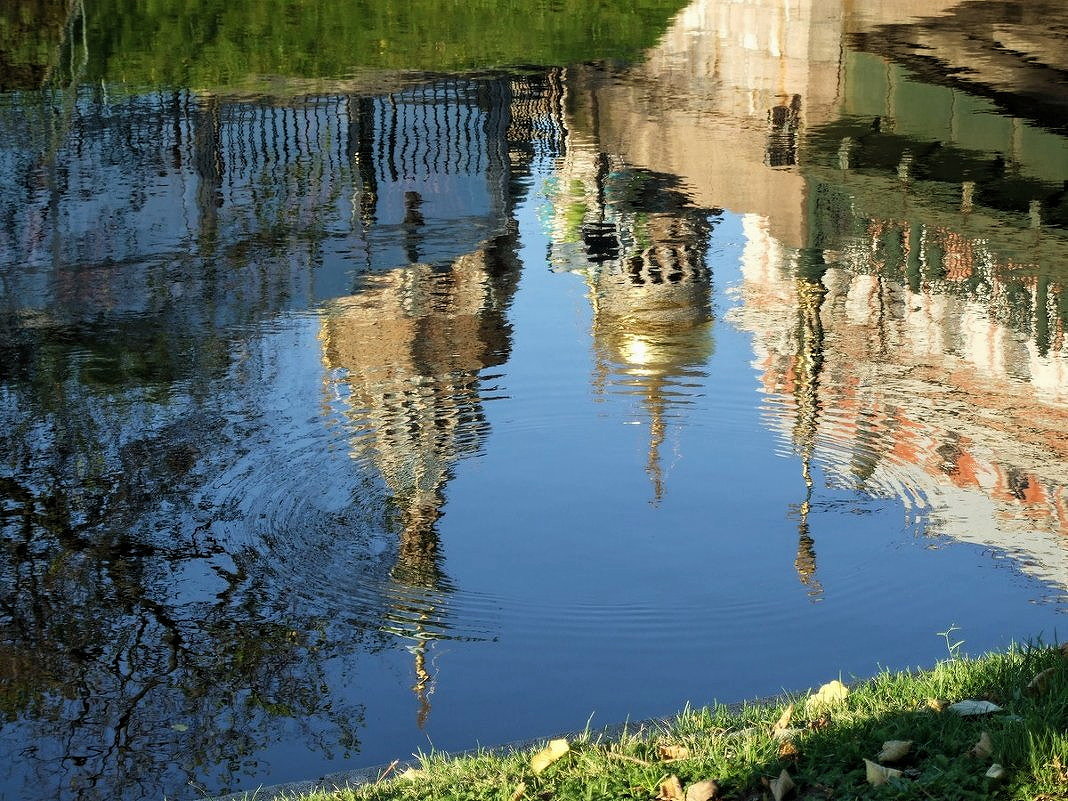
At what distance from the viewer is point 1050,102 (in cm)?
A: 1695

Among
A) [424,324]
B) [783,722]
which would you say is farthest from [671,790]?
[424,324]

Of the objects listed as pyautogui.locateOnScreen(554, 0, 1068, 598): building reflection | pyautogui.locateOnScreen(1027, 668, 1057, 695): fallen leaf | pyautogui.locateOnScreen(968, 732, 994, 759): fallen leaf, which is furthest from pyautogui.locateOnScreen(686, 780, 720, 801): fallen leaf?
pyautogui.locateOnScreen(554, 0, 1068, 598): building reflection

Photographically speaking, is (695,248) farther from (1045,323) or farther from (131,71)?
(131,71)

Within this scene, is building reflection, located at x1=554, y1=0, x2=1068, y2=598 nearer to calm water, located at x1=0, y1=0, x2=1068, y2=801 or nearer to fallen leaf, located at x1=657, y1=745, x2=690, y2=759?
calm water, located at x1=0, y1=0, x2=1068, y2=801

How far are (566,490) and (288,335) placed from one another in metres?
3.07

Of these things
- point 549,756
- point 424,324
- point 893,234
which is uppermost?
point 893,234

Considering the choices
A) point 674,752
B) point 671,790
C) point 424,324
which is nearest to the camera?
point 671,790

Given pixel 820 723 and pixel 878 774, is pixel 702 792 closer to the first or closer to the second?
pixel 878 774

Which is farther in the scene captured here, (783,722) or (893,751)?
(783,722)

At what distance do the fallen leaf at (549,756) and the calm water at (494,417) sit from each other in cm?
75

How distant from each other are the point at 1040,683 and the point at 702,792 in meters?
1.18

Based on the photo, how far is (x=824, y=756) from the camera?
4.18m

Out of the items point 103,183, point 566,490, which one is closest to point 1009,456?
point 566,490

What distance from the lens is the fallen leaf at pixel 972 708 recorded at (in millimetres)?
4371
